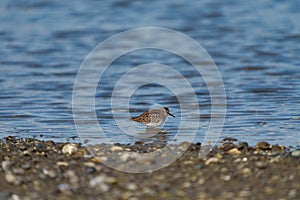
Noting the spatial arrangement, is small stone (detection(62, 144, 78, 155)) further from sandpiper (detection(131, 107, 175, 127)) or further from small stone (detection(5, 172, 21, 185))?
sandpiper (detection(131, 107, 175, 127))

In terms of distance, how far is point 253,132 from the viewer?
315 inches

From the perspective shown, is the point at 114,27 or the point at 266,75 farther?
the point at 114,27

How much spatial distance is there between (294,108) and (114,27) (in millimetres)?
8737

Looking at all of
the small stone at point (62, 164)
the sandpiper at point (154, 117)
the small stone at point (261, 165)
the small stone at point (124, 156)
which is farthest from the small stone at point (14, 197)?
the sandpiper at point (154, 117)

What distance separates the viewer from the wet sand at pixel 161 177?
211 inches

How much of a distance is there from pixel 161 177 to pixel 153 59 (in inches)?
312

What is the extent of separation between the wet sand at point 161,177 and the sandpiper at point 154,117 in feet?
5.07

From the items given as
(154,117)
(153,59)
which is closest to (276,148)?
(154,117)

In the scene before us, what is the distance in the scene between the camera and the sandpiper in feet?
26.9

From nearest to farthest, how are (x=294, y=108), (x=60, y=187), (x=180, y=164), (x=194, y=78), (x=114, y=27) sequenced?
(x=60, y=187)
(x=180, y=164)
(x=294, y=108)
(x=194, y=78)
(x=114, y=27)

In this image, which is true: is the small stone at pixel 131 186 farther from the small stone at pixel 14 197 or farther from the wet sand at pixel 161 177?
the small stone at pixel 14 197

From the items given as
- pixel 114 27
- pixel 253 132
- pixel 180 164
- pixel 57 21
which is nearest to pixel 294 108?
pixel 253 132

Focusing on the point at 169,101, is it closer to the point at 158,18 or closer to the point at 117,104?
the point at 117,104

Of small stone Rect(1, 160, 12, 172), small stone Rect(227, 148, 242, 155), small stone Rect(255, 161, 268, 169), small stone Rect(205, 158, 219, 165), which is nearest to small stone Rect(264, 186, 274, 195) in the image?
small stone Rect(255, 161, 268, 169)
